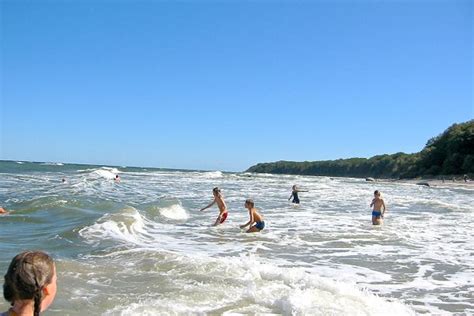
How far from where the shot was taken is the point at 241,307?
6.23m

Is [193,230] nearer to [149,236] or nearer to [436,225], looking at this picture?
[149,236]

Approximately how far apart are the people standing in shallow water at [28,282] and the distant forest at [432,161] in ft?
237

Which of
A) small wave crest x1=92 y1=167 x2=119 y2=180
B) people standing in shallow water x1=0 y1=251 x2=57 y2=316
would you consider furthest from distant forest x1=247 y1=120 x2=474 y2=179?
people standing in shallow water x1=0 y1=251 x2=57 y2=316

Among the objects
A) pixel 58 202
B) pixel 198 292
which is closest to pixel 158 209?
pixel 58 202

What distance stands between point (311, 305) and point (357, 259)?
172 inches

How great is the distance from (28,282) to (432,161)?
83285 millimetres

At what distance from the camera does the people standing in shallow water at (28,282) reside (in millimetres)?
2648

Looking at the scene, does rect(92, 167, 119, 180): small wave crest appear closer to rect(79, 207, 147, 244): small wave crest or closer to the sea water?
the sea water

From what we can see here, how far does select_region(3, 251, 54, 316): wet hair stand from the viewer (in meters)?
2.65

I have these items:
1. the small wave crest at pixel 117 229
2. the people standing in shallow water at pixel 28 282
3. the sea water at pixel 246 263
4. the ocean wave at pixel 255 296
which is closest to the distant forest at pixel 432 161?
the sea water at pixel 246 263

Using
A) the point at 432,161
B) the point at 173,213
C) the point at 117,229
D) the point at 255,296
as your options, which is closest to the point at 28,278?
the point at 255,296

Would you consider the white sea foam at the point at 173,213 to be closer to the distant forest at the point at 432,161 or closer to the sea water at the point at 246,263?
the sea water at the point at 246,263

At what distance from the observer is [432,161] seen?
78.9 m

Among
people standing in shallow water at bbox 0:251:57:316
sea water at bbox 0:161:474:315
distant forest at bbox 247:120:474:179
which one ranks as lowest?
sea water at bbox 0:161:474:315
